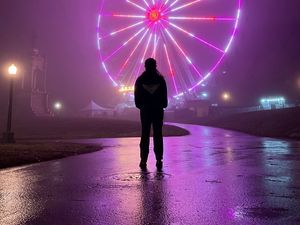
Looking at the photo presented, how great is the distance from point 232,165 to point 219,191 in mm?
2716

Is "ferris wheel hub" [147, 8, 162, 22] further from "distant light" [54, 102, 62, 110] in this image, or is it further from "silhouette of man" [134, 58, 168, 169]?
"distant light" [54, 102, 62, 110]

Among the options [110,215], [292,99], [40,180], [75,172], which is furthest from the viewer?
[292,99]

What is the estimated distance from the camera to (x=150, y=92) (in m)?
7.07

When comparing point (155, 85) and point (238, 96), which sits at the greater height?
point (238, 96)

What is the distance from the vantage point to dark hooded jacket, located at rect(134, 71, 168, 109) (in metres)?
7.07

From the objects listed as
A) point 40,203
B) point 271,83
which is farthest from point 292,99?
point 40,203

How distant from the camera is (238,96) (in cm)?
7738

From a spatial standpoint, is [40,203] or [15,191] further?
[15,191]

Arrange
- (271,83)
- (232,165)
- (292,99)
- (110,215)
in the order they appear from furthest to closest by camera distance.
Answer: (271,83), (292,99), (232,165), (110,215)

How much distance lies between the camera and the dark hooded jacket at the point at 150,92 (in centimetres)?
707

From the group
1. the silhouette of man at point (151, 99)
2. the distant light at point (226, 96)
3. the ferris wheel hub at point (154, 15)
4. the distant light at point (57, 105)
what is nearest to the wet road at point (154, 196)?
the silhouette of man at point (151, 99)

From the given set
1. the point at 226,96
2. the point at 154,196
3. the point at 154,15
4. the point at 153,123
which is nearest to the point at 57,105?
the point at 226,96

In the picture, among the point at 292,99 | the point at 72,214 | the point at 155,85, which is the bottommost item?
the point at 72,214

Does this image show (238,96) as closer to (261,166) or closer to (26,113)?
(26,113)
